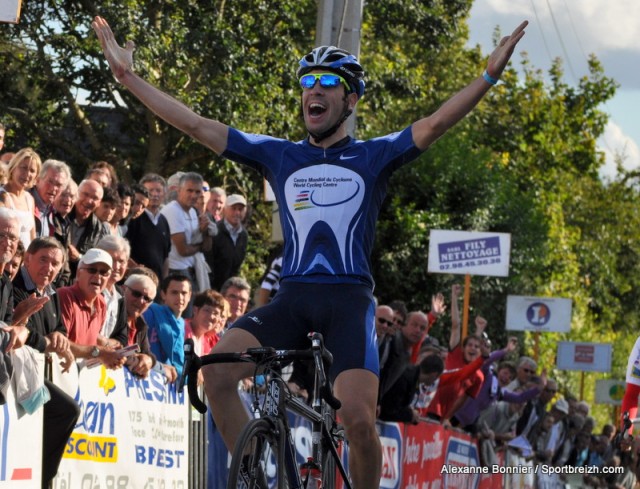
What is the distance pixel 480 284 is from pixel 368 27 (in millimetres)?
7336

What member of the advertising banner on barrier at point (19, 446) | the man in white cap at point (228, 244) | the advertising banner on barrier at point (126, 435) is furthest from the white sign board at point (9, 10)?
the man in white cap at point (228, 244)

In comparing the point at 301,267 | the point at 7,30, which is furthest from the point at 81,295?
the point at 7,30

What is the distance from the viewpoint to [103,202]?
39.2 feet

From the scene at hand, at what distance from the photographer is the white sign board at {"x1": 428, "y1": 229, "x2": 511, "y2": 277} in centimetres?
2022

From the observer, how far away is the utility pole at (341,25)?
15.5 m

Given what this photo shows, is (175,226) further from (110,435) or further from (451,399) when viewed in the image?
(451,399)

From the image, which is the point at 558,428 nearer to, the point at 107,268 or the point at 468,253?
the point at 468,253

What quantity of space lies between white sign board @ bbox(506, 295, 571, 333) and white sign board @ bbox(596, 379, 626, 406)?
17.4 meters

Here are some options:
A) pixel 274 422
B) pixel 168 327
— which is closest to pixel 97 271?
pixel 168 327

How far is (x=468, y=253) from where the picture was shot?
67.1ft

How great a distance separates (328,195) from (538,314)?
2016 centimetres

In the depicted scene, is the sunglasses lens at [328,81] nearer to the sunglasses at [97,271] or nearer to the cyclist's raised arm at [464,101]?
the cyclist's raised arm at [464,101]

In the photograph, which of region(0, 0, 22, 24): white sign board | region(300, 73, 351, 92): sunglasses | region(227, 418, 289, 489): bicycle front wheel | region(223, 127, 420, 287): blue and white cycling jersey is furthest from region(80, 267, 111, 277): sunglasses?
region(227, 418, 289, 489): bicycle front wheel

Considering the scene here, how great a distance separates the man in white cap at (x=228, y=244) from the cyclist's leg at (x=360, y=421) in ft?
24.5
